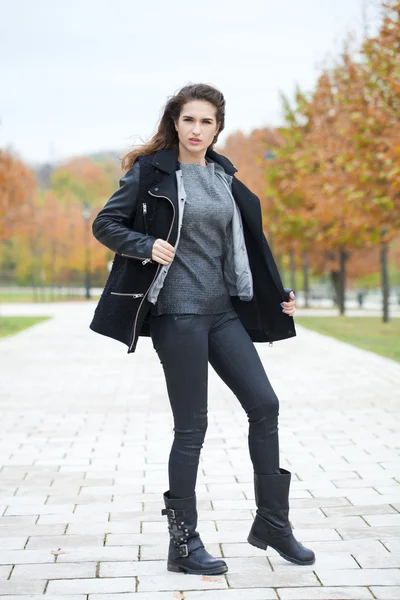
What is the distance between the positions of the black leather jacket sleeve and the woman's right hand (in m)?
0.12

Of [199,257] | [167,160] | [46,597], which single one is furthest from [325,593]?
[167,160]

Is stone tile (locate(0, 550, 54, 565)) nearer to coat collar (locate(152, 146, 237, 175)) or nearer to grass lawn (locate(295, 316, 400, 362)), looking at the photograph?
coat collar (locate(152, 146, 237, 175))

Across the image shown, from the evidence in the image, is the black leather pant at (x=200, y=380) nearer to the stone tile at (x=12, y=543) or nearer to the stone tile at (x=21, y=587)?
the stone tile at (x=21, y=587)

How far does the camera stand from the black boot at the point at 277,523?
3.96 metres

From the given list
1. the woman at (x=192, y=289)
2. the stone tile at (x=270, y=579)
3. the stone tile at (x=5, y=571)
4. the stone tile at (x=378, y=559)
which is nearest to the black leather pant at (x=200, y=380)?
the woman at (x=192, y=289)

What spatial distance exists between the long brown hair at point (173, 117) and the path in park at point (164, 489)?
67.0 inches

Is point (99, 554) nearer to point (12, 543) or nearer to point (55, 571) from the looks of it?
point (55, 571)

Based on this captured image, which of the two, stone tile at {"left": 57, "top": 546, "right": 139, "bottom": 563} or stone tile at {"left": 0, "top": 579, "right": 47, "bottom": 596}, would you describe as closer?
stone tile at {"left": 0, "top": 579, "right": 47, "bottom": 596}

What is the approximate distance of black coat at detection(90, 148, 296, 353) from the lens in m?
3.81

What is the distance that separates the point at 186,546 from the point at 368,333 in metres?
17.2

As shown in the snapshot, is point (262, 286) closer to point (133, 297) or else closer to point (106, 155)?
point (133, 297)

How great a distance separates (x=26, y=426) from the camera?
805 cm

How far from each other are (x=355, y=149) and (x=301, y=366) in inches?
285

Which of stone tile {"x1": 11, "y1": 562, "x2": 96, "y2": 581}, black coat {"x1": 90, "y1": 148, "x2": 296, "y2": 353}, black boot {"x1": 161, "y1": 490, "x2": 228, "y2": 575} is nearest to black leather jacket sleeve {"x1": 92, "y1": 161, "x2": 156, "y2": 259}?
black coat {"x1": 90, "y1": 148, "x2": 296, "y2": 353}
